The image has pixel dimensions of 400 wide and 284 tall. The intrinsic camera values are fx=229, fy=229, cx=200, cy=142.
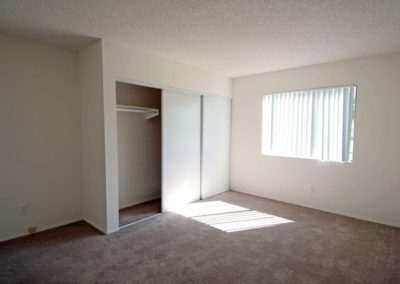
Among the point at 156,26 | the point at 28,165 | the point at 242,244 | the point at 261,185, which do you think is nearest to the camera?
the point at 156,26

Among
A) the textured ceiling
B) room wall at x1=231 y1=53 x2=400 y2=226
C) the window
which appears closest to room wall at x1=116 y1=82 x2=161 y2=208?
the textured ceiling

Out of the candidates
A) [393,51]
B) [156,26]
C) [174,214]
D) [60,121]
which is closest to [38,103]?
[60,121]

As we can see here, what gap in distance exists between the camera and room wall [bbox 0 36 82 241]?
2709 mm

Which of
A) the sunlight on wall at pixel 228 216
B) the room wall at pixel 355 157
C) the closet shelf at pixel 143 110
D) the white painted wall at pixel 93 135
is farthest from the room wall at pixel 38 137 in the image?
the room wall at pixel 355 157

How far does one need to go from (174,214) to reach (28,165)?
6.80 ft

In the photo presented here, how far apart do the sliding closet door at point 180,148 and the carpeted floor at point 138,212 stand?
0.85 feet

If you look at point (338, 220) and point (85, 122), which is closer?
point (85, 122)

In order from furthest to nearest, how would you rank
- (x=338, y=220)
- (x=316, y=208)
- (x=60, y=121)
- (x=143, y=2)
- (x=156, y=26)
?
(x=316, y=208), (x=338, y=220), (x=60, y=121), (x=156, y=26), (x=143, y=2)

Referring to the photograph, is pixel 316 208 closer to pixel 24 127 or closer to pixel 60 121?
pixel 60 121

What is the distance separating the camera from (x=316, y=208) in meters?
3.85

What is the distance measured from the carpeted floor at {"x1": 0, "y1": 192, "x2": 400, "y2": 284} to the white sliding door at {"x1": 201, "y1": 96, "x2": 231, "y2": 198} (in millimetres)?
1287

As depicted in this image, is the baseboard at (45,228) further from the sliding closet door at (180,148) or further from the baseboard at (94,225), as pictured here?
the sliding closet door at (180,148)

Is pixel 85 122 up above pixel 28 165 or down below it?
above

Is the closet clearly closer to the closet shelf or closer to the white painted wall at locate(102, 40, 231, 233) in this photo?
the closet shelf
